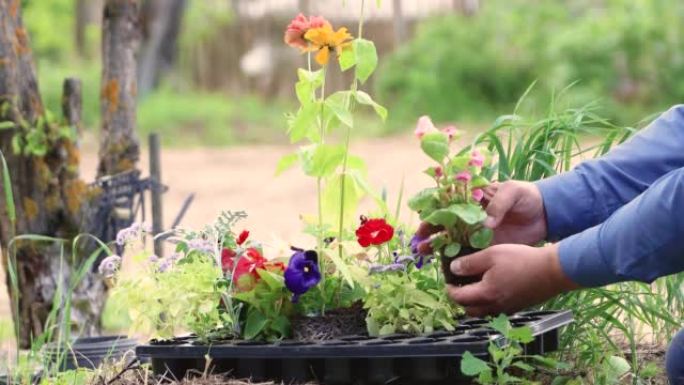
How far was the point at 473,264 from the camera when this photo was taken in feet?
7.88

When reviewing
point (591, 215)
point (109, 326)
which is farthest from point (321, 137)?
point (109, 326)

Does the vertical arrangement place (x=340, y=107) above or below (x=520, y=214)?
above

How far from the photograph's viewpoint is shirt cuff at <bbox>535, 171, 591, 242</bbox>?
2719 millimetres

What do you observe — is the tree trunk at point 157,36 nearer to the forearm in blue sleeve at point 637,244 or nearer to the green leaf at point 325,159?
the green leaf at point 325,159

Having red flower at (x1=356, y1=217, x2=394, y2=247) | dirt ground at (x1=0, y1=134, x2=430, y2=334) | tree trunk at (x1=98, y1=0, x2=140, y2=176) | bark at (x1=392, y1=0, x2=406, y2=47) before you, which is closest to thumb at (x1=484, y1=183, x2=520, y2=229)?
red flower at (x1=356, y1=217, x2=394, y2=247)

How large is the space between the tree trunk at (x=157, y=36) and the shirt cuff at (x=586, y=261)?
629 inches

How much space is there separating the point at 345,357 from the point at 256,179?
9465 millimetres

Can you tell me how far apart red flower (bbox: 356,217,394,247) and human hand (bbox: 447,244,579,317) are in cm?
22

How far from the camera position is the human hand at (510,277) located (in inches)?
91.2

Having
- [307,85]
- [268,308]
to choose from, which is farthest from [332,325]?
[307,85]

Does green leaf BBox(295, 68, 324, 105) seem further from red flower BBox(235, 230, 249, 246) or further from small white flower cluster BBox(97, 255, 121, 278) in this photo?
small white flower cluster BBox(97, 255, 121, 278)

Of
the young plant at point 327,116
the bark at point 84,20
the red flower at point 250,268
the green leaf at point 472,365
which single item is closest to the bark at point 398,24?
the bark at point 84,20

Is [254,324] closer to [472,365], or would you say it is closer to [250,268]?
[250,268]

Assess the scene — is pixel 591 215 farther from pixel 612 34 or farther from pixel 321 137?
pixel 612 34
